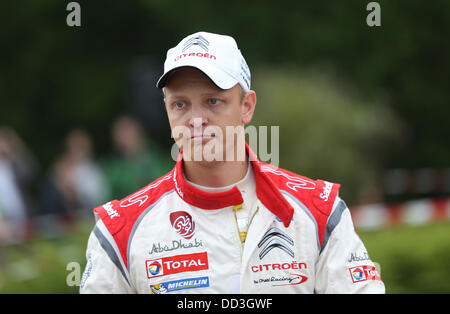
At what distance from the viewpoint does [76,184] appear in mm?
11680

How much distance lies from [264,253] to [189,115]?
28.7 inches

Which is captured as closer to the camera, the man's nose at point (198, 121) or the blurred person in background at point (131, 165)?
the man's nose at point (198, 121)

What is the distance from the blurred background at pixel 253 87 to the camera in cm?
1120

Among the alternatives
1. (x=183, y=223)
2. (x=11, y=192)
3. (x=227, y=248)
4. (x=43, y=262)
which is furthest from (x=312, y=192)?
(x=11, y=192)

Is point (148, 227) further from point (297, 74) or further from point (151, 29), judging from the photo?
point (151, 29)

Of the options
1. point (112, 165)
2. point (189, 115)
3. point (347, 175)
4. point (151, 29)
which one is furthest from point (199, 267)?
point (151, 29)

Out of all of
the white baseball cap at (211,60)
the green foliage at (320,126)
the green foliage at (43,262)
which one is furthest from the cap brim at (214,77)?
the green foliage at (320,126)

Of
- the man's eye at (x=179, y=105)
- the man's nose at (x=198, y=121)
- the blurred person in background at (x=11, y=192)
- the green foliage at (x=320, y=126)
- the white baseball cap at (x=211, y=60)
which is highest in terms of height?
the green foliage at (x=320, y=126)

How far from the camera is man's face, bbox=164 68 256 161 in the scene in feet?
11.4

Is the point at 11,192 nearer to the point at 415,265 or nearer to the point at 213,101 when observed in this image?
the point at 415,265

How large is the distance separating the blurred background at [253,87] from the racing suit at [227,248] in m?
6.74

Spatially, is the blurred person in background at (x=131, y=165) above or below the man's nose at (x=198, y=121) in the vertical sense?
above

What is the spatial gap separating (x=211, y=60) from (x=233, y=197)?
650 mm

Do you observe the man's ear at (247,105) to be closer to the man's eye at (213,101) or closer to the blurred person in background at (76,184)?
the man's eye at (213,101)
